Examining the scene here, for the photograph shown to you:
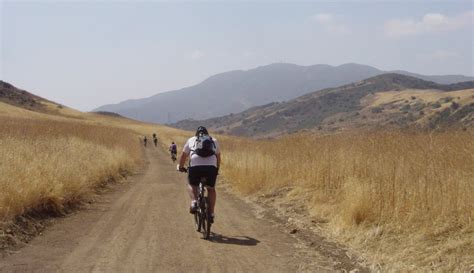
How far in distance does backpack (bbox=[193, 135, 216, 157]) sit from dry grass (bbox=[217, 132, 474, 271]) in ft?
9.41

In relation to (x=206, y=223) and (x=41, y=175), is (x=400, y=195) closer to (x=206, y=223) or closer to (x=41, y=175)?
(x=206, y=223)

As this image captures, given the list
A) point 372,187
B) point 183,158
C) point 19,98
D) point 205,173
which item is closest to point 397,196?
point 372,187

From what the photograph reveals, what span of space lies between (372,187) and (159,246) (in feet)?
14.1

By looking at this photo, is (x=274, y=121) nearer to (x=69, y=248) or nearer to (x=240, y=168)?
(x=240, y=168)

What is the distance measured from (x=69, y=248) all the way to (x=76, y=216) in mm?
3145

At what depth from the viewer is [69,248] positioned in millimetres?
8359

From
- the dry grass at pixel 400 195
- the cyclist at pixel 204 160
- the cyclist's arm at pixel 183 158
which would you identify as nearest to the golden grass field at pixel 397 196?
the dry grass at pixel 400 195

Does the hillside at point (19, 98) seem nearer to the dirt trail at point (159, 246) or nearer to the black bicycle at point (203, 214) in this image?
the dirt trail at point (159, 246)

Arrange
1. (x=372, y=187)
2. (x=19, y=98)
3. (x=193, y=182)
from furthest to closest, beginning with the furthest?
(x=19, y=98) → (x=193, y=182) → (x=372, y=187)

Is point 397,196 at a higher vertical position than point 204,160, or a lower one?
lower

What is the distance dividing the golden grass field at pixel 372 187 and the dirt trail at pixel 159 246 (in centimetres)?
87

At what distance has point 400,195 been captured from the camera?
903 cm

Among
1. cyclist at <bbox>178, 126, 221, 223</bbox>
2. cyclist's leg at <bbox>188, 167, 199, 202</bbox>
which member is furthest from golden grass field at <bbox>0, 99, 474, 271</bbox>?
cyclist's leg at <bbox>188, 167, 199, 202</bbox>

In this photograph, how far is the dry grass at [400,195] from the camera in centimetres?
736
